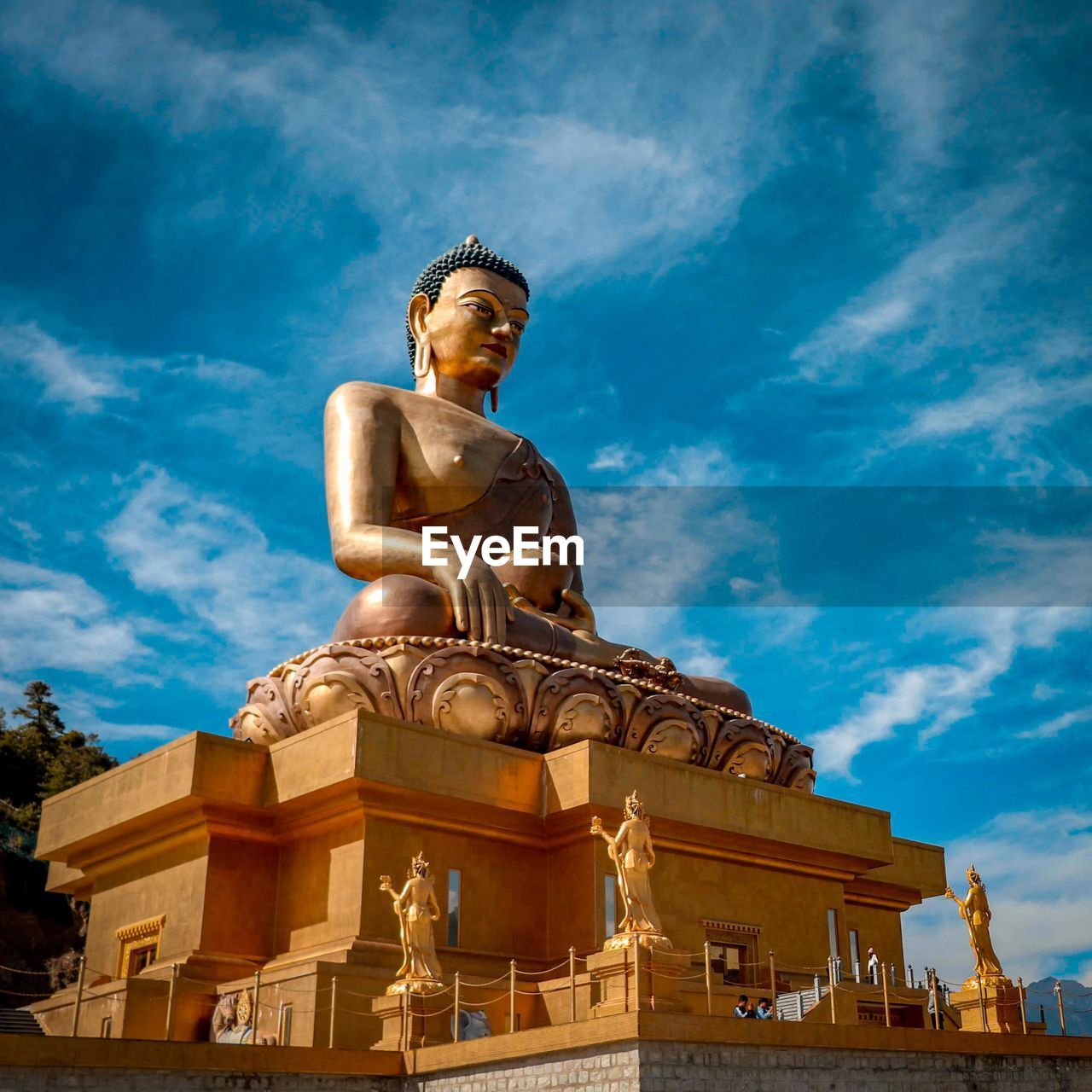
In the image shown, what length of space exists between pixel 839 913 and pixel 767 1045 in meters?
5.99

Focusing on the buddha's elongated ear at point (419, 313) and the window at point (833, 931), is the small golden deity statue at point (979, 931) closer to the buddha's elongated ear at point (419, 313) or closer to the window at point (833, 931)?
the window at point (833, 931)

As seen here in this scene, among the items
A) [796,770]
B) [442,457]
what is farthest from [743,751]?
[442,457]

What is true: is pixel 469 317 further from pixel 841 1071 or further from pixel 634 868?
pixel 841 1071

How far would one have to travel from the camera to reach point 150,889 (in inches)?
544

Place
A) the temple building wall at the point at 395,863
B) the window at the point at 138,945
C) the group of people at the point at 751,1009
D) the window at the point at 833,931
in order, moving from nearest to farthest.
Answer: the group of people at the point at 751,1009 → the temple building wall at the point at 395,863 → the window at the point at 138,945 → the window at the point at 833,931

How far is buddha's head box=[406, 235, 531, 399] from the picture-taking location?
57.1ft

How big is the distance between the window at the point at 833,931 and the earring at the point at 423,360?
26.5 feet

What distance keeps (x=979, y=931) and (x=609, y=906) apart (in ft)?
11.0

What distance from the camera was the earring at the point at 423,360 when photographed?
1758cm

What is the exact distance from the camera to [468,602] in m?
→ 14.1

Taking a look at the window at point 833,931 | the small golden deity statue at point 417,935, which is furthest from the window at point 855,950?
the small golden deity statue at point 417,935

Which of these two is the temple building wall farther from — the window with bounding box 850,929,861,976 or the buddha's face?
the buddha's face

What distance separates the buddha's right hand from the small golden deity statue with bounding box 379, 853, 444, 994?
10.8 feet

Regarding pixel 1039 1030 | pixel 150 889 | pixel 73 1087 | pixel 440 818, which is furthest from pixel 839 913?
pixel 73 1087
